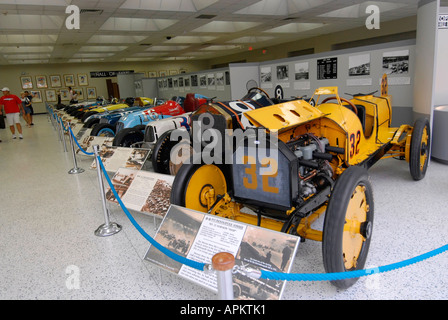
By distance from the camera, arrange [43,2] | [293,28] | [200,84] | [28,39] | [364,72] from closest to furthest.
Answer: [364,72], [43,2], [200,84], [28,39], [293,28]

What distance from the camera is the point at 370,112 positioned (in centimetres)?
428

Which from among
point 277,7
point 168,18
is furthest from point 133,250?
point 277,7

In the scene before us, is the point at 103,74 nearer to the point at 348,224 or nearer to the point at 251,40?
the point at 251,40

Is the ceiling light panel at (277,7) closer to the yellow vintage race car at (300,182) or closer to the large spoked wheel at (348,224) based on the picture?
the yellow vintage race car at (300,182)

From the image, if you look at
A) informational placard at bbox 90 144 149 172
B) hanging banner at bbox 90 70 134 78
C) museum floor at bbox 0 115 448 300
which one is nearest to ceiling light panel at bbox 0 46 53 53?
hanging banner at bbox 90 70 134 78

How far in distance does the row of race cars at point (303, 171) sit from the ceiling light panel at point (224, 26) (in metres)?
11.5

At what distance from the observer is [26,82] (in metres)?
26.7

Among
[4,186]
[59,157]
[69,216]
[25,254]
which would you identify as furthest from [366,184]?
[59,157]

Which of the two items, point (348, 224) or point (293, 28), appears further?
point (293, 28)

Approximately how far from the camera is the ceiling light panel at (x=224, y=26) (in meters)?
14.5

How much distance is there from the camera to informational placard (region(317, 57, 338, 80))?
6.73m

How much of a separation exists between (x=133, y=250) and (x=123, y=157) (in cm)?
187

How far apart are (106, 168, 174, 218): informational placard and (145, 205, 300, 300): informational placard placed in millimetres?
918

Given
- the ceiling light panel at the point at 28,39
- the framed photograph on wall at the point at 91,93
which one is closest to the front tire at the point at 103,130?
the ceiling light panel at the point at 28,39
